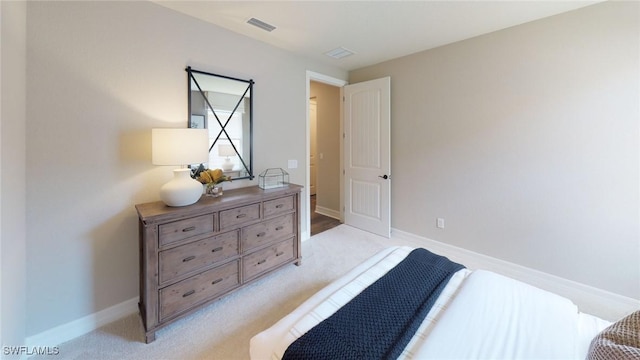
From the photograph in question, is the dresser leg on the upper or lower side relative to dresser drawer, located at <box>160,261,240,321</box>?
lower

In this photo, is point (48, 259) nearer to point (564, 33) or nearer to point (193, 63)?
point (193, 63)

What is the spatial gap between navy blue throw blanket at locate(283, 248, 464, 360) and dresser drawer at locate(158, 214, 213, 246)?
1.27 meters

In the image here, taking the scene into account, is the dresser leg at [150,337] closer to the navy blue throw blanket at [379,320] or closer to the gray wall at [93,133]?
the gray wall at [93,133]

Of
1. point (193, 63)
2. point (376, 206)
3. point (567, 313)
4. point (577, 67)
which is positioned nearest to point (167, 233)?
point (193, 63)

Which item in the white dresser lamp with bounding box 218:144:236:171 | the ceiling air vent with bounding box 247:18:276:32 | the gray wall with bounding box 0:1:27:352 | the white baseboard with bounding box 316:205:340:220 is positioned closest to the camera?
the gray wall with bounding box 0:1:27:352

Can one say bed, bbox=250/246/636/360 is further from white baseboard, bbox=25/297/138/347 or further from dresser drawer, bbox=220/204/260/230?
white baseboard, bbox=25/297/138/347

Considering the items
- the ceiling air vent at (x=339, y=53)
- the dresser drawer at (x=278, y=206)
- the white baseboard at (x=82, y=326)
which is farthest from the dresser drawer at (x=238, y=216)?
the ceiling air vent at (x=339, y=53)

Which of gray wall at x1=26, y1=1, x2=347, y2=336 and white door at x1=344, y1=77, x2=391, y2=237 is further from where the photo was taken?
white door at x1=344, y1=77, x2=391, y2=237

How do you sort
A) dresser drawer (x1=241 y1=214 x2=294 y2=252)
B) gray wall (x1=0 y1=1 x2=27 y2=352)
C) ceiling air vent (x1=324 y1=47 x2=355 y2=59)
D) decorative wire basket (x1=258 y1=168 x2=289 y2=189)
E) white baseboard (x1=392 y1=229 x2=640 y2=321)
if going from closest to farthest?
gray wall (x1=0 y1=1 x2=27 y2=352) → white baseboard (x1=392 y1=229 x2=640 y2=321) → dresser drawer (x1=241 y1=214 x2=294 y2=252) → decorative wire basket (x1=258 y1=168 x2=289 y2=189) → ceiling air vent (x1=324 y1=47 x2=355 y2=59)

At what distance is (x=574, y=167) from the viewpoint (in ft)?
7.48

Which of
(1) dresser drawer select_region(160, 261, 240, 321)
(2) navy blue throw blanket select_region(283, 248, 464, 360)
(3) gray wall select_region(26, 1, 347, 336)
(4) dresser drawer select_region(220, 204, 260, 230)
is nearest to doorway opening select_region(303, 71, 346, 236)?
(4) dresser drawer select_region(220, 204, 260, 230)

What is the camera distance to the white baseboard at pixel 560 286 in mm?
2062

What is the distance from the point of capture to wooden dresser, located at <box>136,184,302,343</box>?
174 cm

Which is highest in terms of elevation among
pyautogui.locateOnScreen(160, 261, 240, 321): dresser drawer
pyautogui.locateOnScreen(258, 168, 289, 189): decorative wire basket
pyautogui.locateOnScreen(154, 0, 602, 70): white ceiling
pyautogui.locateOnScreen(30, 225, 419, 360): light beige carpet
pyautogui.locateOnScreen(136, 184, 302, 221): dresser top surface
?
pyautogui.locateOnScreen(154, 0, 602, 70): white ceiling
